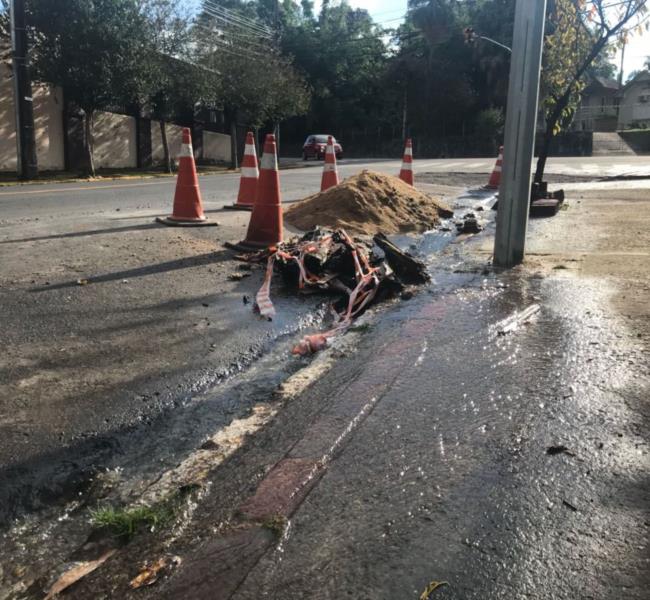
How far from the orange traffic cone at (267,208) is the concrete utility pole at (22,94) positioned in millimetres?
13560

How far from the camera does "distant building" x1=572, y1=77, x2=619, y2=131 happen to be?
63906 mm

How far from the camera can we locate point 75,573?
1.75 metres

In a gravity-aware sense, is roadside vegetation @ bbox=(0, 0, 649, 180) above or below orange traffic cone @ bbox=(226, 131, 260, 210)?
above

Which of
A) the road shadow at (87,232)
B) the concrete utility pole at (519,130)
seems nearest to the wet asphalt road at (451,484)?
the concrete utility pole at (519,130)

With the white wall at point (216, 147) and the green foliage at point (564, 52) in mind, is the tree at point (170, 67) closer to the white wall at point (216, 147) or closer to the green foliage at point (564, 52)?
the white wall at point (216, 147)

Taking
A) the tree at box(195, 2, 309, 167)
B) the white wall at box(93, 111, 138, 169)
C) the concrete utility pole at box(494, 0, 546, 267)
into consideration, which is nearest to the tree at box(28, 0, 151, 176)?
the white wall at box(93, 111, 138, 169)

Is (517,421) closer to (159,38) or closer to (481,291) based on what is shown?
(481,291)

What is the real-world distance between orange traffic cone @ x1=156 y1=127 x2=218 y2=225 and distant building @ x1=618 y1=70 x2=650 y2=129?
73826 millimetres

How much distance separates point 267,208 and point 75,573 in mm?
4435

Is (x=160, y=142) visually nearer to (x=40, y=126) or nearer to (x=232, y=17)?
(x=40, y=126)

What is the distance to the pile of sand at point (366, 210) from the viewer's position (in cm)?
737

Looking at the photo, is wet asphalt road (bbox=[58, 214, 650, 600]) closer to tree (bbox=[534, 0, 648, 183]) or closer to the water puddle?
the water puddle

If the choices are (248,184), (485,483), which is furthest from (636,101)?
(485,483)

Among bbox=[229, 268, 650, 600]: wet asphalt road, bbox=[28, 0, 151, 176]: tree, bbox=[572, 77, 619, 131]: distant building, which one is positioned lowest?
bbox=[229, 268, 650, 600]: wet asphalt road
